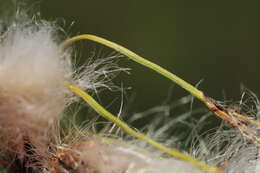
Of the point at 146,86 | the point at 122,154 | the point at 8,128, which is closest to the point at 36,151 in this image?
the point at 8,128

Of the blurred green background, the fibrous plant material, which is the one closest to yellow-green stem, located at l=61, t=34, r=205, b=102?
the fibrous plant material

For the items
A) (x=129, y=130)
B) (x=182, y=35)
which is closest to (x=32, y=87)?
(x=129, y=130)

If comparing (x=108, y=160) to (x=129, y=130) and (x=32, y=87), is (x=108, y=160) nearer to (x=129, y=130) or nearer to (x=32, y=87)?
(x=129, y=130)

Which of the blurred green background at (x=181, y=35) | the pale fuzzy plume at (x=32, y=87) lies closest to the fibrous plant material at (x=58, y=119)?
the pale fuzzy plume at (x=32, y=87)

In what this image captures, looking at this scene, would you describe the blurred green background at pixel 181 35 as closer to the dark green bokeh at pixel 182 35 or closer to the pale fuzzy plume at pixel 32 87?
the dark green bokeh at pixel 182 35

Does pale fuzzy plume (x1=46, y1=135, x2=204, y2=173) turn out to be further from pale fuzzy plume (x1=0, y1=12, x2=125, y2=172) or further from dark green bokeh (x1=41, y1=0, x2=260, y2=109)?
dark green bokeh (x1=41, y1=0, x2=260, y2=109)

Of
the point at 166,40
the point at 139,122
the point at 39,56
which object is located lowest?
the point at 139,122

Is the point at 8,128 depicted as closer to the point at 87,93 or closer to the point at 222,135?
the point at 87,93
